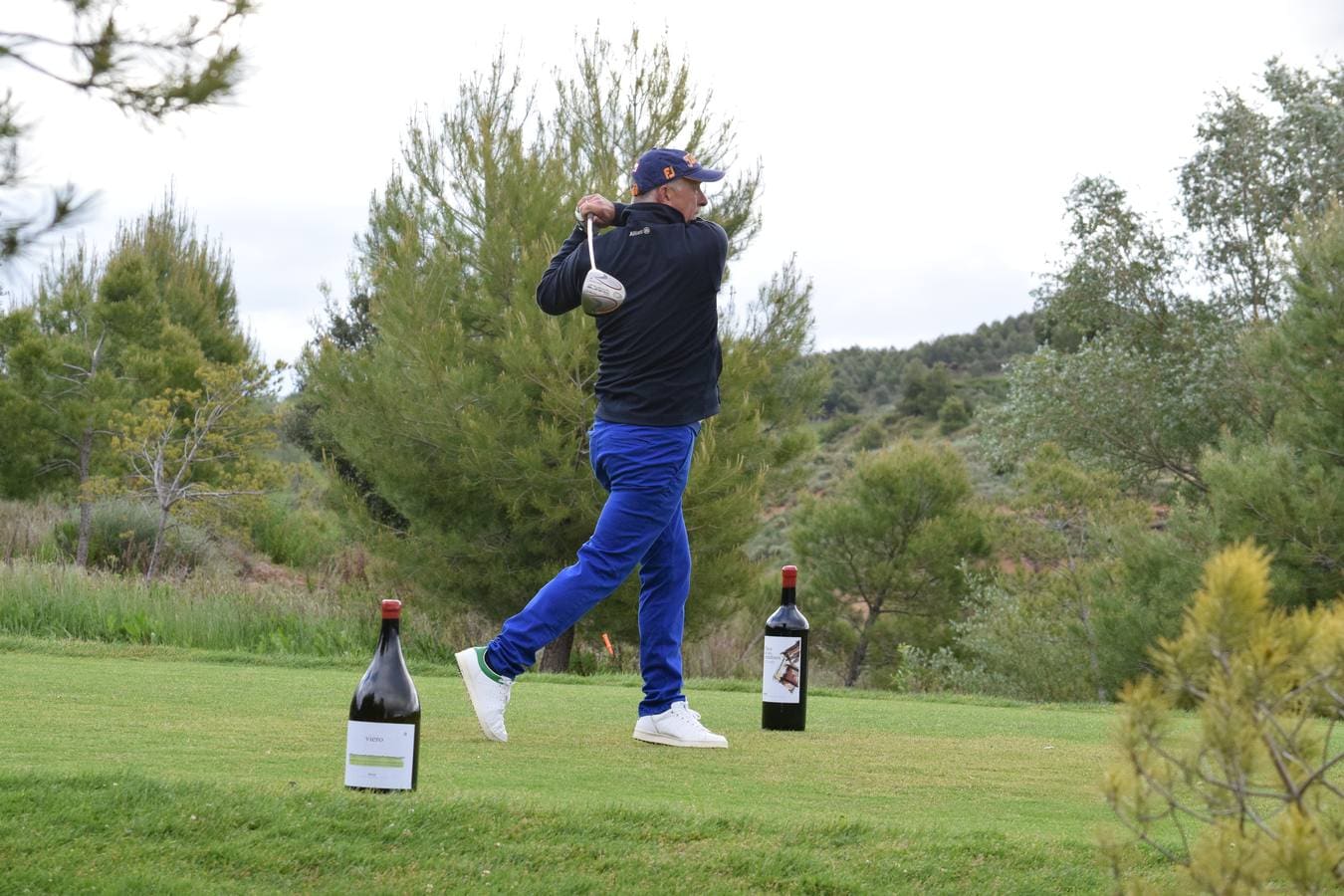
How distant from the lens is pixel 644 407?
4.58m

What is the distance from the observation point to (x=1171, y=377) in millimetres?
30000

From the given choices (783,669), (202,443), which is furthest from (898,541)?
(783,669)

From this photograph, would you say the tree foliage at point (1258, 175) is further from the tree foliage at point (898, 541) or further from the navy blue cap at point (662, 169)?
the navy blue cap at point (662, 169)

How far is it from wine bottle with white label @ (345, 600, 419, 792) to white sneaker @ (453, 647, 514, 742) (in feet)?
3.27

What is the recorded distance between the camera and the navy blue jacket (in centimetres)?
460

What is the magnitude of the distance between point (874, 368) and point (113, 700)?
62271 mm

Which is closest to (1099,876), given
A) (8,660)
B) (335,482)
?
(8,660)

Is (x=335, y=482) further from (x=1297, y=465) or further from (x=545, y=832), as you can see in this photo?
(x=545, y=832)

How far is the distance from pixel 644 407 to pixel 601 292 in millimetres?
401

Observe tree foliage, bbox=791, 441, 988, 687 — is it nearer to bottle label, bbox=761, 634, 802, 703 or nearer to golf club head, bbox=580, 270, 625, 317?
bottle label, bbox=761, 634, 802, 703

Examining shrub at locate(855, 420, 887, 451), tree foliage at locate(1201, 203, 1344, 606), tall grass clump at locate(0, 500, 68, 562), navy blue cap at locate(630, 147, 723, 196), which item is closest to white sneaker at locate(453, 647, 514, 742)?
navy blue cap at locate(630, 147, 723, 196)

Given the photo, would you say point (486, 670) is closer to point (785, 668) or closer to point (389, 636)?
point (389, 636)

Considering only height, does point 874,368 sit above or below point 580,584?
above

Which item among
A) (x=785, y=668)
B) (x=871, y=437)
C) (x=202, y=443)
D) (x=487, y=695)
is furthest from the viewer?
(x=871, y=437)
